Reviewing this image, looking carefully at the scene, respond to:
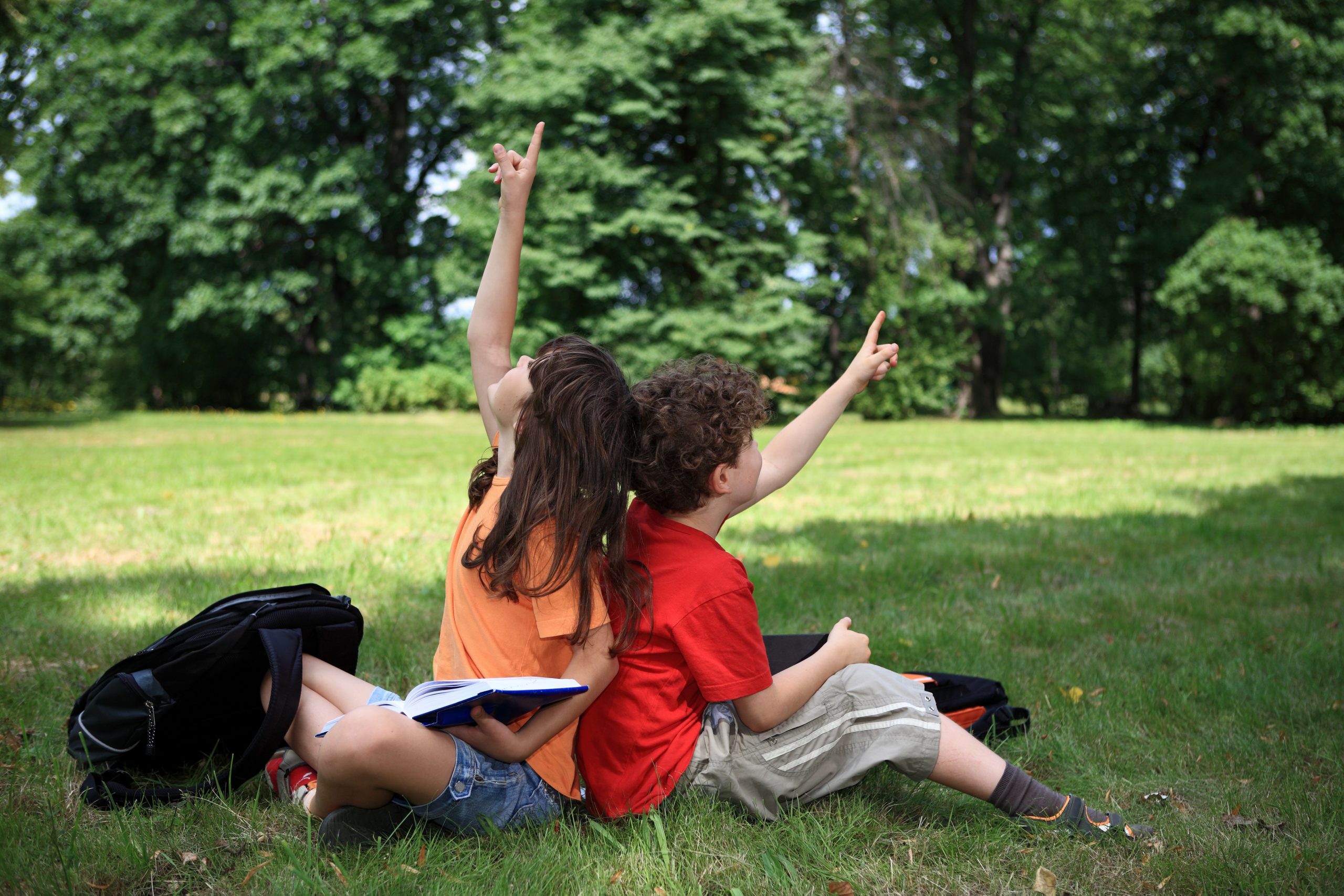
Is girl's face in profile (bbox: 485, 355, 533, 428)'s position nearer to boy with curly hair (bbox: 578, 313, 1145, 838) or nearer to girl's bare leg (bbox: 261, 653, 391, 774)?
boy with curly hair (bbox: 578, 313, 1145, 838)

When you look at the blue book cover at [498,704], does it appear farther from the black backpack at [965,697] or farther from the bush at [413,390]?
the bush at [413,390]

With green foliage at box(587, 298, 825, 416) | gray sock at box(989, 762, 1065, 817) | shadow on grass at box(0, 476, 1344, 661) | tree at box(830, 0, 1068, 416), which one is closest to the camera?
gray sock at box(989, 762, 1065, 817)

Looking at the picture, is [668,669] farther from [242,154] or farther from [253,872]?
[242,154]

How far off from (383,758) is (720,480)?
99 cm

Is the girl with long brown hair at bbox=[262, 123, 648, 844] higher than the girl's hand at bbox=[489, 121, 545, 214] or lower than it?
lower

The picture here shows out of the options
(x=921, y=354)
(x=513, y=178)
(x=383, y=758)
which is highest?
(x=921, y=354)

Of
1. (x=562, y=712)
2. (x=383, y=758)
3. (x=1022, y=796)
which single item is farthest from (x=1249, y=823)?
(x=383, y=758)

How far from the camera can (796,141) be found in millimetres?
20203

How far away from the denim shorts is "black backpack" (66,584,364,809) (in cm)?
46

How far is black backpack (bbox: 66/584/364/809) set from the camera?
2.42m

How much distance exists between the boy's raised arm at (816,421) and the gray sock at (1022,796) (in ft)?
3.02

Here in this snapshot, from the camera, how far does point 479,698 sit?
2021 millimetres

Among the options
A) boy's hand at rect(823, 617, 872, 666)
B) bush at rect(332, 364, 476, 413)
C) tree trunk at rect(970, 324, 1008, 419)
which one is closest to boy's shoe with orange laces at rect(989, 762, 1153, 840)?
boy's hand at rect(823, 617, 872, 666)

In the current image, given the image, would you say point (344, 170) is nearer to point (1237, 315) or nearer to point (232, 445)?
point (232, 445)
